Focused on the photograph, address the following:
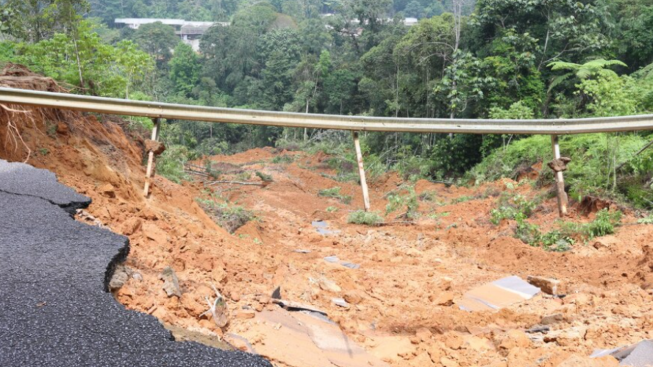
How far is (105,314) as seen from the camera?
3656 millimetres

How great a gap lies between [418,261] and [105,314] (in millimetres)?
4455

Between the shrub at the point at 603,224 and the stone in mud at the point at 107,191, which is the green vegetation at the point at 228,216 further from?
the shrub at the point at 603,224

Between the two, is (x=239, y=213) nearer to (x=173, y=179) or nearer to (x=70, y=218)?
(x=173, y=179)

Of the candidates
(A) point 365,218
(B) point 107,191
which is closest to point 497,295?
(A) point 365,218

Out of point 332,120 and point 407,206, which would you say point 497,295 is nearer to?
point 332,120

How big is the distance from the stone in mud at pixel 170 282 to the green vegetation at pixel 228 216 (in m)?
3.93

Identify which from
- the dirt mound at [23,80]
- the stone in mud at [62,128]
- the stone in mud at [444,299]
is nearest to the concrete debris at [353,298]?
the stone in mud at [444,299]

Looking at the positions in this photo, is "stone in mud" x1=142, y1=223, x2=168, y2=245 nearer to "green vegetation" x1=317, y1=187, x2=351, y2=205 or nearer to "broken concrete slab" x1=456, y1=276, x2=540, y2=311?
"broken concrete slab" x1=456, y1=276, x2=540, y2=311

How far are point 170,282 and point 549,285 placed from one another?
3853 mm

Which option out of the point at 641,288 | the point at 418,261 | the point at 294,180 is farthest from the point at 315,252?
Answer: the point at 294,180

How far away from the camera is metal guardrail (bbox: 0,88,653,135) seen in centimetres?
777

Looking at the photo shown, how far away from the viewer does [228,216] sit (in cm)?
927

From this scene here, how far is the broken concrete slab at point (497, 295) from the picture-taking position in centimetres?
588

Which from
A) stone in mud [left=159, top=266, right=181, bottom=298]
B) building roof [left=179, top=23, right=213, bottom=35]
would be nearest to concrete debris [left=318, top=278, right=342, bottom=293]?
stone in mud [left=159, top=266, right=181, bottom=298]
